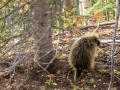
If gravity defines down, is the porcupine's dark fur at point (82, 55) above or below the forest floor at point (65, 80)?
above

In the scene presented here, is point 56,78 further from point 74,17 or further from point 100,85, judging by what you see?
point 74,17

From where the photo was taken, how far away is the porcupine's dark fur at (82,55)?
15.3 feet

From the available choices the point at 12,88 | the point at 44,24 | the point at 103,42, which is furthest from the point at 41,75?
the point at 103,42

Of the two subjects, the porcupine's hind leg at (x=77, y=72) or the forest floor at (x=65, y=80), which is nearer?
the forest floor at (x=65, y=80)

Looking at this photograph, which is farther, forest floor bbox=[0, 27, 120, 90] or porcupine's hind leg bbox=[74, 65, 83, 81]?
porcupine's hind leg bbox=[74, 65, 83, 81]

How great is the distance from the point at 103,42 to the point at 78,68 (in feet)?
4.64

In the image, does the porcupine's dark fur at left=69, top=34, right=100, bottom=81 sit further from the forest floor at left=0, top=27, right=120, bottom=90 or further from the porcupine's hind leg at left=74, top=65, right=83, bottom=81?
the forest floor at left=0, top=27, right=120, bottom=90

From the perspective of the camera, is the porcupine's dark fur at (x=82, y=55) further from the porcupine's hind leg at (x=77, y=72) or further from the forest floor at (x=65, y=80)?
the forest floor at (x=65, y=80)

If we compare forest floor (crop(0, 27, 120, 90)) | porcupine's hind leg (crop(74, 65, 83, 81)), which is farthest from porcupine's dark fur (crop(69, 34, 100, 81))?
forest floor (crop(0, 27, 120, 90))

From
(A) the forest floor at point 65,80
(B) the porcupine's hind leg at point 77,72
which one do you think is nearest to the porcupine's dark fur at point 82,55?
(B) the porcupine's hind leg at point 77,72

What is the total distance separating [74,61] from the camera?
4.72 m

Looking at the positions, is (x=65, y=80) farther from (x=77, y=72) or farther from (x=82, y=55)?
(x=82, y=55)

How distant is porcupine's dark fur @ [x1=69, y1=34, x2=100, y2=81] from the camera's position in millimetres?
4676

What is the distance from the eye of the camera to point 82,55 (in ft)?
15.4
